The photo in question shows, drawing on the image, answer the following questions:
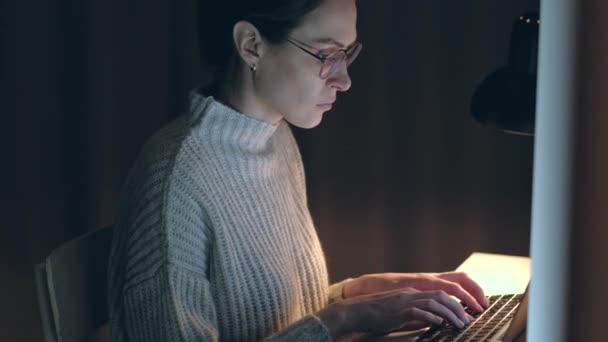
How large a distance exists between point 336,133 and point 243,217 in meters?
0.75

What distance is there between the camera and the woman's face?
4.36 ft

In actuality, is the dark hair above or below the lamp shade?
above

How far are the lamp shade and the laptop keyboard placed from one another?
0.88 feet

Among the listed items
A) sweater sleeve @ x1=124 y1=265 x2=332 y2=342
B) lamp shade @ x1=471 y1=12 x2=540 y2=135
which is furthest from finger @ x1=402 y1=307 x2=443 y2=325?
lamp shade @ x1=471 y1=12 x2=540 y2=135

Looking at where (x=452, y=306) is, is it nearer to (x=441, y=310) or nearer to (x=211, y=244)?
(x=441, y=310)

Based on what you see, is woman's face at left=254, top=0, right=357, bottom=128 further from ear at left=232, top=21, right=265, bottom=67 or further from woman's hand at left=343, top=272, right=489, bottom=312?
woman's hand at left=343, top=272, right=489, bottom=312

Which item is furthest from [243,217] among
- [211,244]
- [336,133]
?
[336,133]

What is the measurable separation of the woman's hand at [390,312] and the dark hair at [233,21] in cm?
41

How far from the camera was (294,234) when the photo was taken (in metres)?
1.51

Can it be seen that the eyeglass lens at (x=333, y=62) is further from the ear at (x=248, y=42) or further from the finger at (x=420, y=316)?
the finger at (x=420, y=316)

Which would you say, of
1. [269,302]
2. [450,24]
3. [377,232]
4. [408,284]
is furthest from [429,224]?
[269,302]

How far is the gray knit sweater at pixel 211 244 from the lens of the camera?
3.95ft

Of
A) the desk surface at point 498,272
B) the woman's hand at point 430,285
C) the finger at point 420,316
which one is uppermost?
the finger at point 420,316

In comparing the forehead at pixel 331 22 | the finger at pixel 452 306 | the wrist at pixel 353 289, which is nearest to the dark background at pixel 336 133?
the wrist at pixel 353 289
